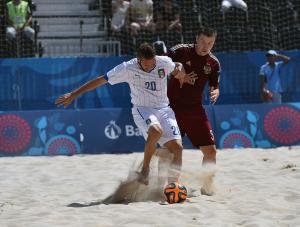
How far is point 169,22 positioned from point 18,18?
318cm

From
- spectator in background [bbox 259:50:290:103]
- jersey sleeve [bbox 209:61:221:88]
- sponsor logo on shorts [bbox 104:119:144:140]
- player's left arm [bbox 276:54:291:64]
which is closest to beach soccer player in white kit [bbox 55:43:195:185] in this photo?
jersey sleeve [bbox 209:61:221:88]

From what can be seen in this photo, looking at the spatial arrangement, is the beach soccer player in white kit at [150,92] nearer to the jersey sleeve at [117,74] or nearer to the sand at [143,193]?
the jersey sleeve at [117,74]

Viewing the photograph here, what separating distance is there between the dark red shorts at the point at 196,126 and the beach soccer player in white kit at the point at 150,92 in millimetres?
386

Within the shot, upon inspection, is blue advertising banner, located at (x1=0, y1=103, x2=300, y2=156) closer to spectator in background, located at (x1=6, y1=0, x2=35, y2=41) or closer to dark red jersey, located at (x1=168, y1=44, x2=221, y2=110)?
spectator in background, located at (x1=6, y1=0, x2=35, y2=41)

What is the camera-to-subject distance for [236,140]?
10938 millimetres

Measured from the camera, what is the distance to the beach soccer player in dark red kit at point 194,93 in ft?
21.6

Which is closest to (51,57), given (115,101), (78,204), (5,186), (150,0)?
(115,101)

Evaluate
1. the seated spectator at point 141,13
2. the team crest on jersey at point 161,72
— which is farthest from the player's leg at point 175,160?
the seated spectator at point 141,13

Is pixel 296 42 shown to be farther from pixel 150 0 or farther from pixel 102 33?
pixel 102 33

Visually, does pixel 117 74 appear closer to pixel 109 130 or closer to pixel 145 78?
pixel 145 78

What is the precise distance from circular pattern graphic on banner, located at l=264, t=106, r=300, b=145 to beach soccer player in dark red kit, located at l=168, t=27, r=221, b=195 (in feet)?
14.9

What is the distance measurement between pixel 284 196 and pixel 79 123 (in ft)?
17.0

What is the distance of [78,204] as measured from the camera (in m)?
6.04

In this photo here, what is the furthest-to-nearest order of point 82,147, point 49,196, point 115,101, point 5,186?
point 115,101 → point 82,147 → point 5,186 → point 49,196
